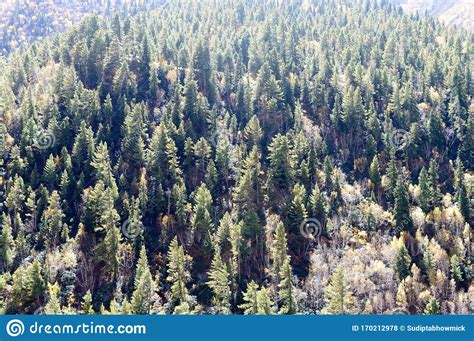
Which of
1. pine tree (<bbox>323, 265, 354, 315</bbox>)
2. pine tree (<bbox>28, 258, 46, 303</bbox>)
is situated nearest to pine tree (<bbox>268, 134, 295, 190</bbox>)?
pine tree (<bbox>323, 265, 354, 315</bbox>)

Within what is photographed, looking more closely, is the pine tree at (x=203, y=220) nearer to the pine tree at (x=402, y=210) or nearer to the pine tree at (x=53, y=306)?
the pine tree at (x=53, y=306)

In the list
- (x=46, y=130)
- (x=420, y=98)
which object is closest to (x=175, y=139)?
(x=46, y=130)

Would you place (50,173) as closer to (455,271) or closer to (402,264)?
(402,264)

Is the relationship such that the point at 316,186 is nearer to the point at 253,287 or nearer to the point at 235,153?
the point at 235,153

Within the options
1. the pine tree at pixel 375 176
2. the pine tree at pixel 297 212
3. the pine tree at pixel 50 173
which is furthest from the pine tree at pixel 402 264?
the pine tree at pixel 50 173

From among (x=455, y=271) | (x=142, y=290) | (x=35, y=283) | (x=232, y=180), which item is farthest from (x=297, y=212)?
(x=35, y=283)
